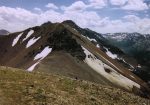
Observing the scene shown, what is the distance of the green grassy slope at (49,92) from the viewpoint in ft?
102

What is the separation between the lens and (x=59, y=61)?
104250mm

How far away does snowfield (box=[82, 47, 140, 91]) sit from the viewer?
118 metres

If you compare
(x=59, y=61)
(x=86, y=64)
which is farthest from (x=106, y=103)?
(x=86, y=64)

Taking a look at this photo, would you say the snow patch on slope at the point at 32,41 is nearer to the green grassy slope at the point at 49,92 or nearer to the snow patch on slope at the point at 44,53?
the snow patch on slope at the point at 44,53

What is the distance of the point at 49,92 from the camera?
3384 cm

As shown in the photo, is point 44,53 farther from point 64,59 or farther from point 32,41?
point 32,41

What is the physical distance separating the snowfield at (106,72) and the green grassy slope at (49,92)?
76.7 metres

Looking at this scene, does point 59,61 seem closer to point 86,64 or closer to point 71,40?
point 86,64

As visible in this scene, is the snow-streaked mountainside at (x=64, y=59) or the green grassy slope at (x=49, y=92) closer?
the green grassy slope at (x=49, y=92)

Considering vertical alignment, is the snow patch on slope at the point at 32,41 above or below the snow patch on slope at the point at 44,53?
above

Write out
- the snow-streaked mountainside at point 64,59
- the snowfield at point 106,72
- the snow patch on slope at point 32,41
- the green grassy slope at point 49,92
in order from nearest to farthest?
the green grassy slope at point 49,92, the snow-streaked mountainside at point 64,59, the snowfield at point 106,72, the snow patch on slope at point 32,41

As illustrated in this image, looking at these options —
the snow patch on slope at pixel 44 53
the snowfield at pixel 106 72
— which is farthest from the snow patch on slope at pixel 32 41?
the snowfield at pixel 106 72

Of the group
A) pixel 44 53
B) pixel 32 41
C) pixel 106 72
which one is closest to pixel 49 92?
pixel 44 53

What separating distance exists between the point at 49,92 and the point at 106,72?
298 ft
